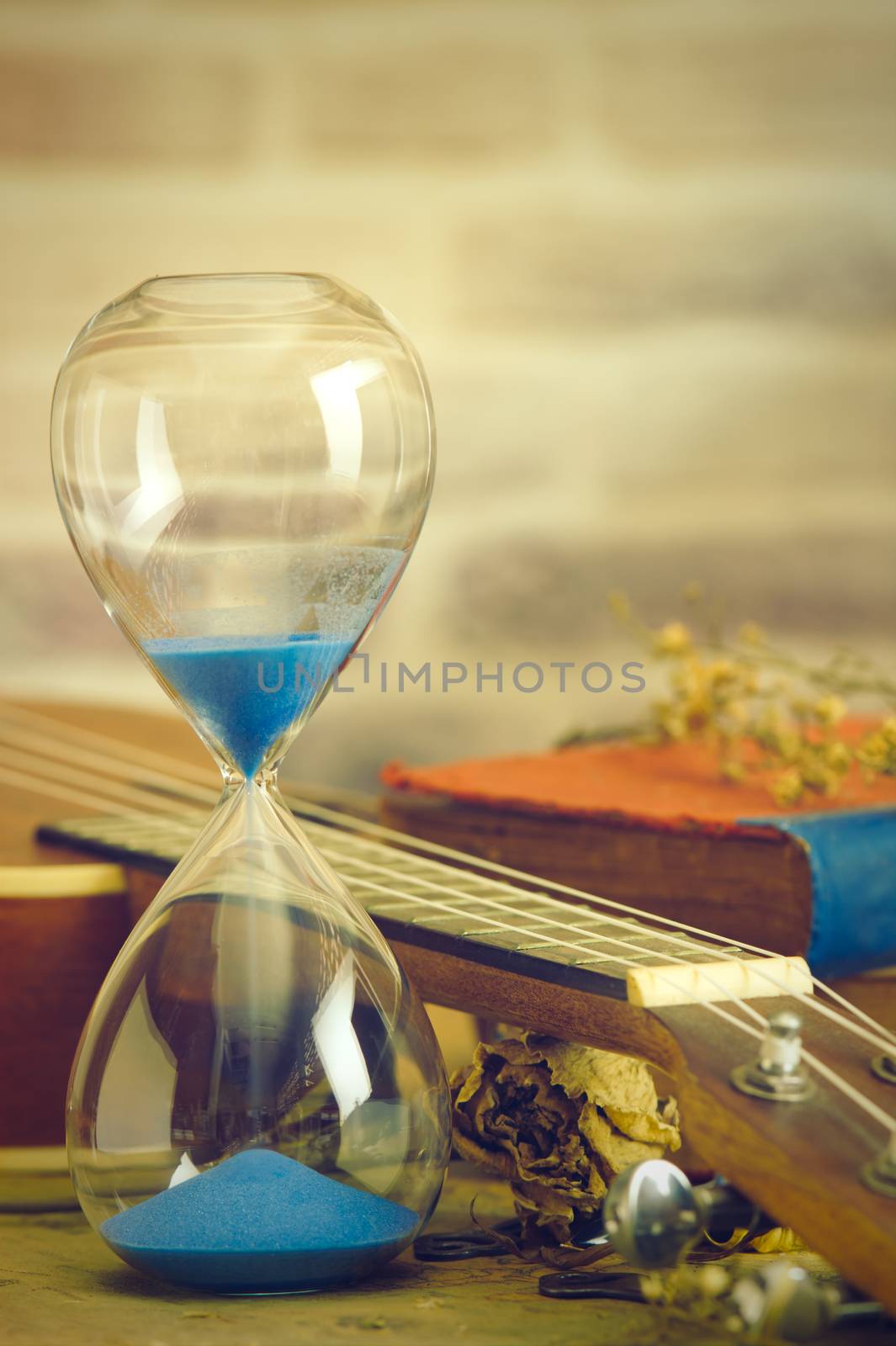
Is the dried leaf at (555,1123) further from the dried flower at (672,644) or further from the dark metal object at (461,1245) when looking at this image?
the dried flower at (672,644)

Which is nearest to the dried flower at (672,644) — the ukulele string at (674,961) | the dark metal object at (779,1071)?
the ukulele string at (674,961)

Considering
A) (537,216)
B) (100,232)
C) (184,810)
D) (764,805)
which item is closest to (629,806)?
(764,805)

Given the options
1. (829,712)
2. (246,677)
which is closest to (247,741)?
(246,677)

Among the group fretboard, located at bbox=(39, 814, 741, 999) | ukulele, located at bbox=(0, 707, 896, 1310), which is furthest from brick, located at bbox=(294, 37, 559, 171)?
fretboard, located at bbox=(39, 814, 741, 999)

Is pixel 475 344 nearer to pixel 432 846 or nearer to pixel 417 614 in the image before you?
pixel 417 614

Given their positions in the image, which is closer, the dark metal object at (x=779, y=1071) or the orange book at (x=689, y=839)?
the dark metal object at (x=779, y=1071)

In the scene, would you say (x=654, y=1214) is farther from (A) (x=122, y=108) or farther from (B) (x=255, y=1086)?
(A) (x=122, y=108)
